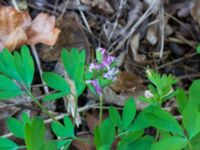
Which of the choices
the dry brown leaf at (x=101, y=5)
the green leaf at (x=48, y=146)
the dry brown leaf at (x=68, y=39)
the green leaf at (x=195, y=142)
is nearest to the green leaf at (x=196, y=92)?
the green leaf at (x=195, y=142)

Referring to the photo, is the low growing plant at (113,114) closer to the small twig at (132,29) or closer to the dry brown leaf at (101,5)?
the small twig at (132,29)

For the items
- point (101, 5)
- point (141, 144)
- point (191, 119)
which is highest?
point (101, 5)

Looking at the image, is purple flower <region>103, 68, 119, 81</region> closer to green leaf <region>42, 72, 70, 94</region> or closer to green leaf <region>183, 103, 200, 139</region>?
green leaf <region>42, 72, 70, 94</region>

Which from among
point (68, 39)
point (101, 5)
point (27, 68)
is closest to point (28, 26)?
point (68, 39)

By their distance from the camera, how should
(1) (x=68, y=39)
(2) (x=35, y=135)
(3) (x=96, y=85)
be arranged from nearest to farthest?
(2) (x=35, y=135) → (3) (x=96, y=85) → (1) (x=68, y=39)

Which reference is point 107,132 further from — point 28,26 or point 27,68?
point 28,26

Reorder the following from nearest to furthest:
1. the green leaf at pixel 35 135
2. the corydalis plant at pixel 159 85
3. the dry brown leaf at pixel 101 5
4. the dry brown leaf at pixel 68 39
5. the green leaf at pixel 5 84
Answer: the green leaf at pixel 35 135 < the corydalis plant at pixel 159 85 < the green leaf at pixel 5 84 < the dry brown leaf at pixel 68 39 < the dry brown leaf at pixel 101 5

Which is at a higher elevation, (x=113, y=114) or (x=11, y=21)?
(x=11, y=21)
